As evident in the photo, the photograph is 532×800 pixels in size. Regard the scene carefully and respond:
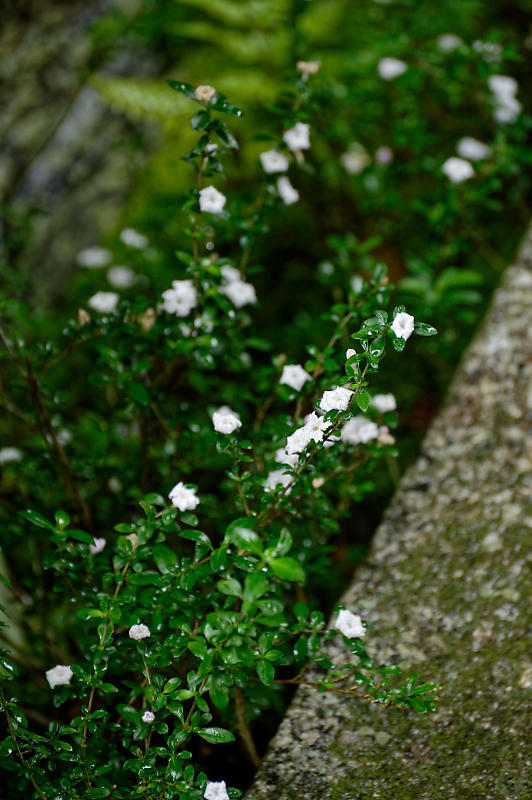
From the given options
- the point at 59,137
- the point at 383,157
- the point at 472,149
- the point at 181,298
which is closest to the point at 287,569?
the point at 181,298

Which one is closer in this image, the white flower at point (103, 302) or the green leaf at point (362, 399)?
the green leaf at point (362, 399)

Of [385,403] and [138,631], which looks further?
[385,403]

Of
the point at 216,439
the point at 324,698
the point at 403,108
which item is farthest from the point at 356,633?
the point at 403,108

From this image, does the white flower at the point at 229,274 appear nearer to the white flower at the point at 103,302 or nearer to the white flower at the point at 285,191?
the white flower at the point at 285,191

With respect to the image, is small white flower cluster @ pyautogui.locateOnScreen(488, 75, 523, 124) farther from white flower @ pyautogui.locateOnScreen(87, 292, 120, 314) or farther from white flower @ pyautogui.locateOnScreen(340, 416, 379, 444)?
white flower @ pyautogui.locateOnScreen(87, 292, 120, 314)

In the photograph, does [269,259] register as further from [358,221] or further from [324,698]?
[324,698]

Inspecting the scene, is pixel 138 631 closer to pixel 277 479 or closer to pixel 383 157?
pixel 277 479

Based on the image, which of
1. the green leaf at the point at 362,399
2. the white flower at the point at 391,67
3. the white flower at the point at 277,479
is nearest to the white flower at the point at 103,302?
the white flower at the point at 277,479
